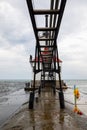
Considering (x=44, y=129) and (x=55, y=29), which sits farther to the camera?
(x=55, y=29)

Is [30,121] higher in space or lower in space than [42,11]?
lower

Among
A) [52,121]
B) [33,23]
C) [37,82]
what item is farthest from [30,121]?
[37,82]

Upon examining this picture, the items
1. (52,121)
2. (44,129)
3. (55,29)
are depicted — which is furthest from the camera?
(55,29)

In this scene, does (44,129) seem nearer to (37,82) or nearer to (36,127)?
(36,127)

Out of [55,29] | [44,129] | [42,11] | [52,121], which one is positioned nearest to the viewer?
[44,129]

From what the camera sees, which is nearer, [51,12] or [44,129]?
[44,129]

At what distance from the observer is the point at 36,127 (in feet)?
21.8

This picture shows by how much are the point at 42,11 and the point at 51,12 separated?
278mm

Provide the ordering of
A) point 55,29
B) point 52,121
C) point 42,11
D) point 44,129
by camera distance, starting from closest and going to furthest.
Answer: point 44,129, point 42,11, point 52,121, point 55,29

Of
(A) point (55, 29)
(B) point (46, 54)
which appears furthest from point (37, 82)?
(A) point (55, 29)

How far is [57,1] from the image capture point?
253 inches

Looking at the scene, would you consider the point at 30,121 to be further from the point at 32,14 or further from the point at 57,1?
the point at 57,1

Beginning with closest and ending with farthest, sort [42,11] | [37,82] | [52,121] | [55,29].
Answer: [42,11]
[52,121]
[55,29]
[37,82]

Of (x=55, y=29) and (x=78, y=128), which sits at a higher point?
(x=55, y=29)
